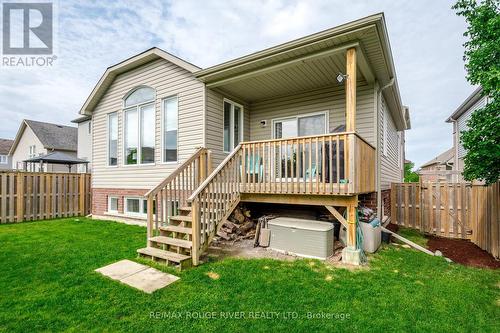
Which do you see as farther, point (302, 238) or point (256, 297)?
point (302, 238)

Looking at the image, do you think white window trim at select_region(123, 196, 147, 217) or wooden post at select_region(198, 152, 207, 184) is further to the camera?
white window trim at select_region(123, 196, 147, 217)

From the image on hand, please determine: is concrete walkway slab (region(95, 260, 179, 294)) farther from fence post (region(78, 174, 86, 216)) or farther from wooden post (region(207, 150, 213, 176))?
fence post (region(78, 174, 86, 216))

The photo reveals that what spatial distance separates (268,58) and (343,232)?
4.17 m

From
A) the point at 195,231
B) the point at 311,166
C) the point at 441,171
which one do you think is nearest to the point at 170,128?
the point at 195,231

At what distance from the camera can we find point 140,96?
28.6 feet

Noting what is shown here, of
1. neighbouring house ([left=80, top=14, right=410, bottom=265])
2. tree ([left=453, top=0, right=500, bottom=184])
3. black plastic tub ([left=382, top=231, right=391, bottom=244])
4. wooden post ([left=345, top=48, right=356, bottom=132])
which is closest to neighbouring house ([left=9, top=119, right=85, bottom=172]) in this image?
neighbouring house ([left=80, top=14, right=410, bottom=265])

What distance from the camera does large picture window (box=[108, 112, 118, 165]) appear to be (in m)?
9.38

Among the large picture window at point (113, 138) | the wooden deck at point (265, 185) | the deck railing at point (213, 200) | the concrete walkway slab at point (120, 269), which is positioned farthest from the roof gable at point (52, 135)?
the deck railing at point (213, 200)

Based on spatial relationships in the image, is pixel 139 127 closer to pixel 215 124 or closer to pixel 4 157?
pixel 215 124

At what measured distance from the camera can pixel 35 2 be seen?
750 cm

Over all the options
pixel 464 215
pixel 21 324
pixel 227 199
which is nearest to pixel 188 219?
pixel 227 199

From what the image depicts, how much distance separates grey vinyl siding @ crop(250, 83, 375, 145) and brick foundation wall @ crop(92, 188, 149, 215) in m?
4.57

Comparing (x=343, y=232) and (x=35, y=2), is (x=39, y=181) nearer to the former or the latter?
(x=35, y=2)

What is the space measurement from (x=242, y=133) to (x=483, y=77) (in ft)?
19.1
